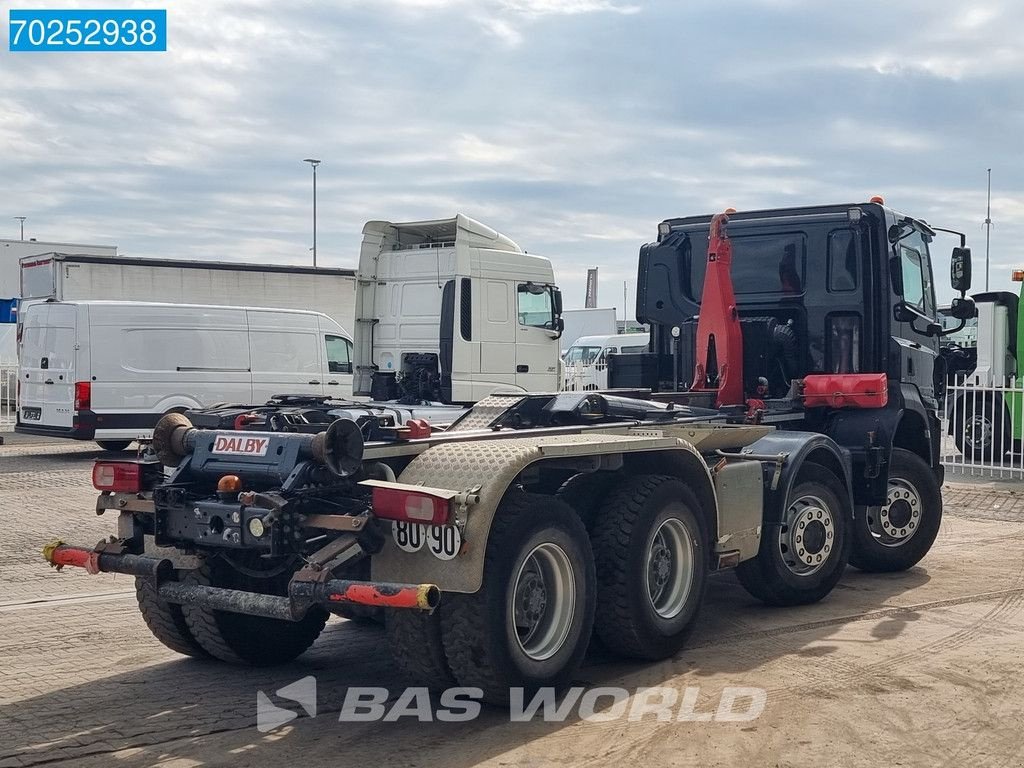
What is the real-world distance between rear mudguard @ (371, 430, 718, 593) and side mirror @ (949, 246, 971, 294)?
475 centimetres

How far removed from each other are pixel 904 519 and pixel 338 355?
1274 cm

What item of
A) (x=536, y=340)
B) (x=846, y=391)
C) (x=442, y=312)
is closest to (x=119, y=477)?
(x=846, y=391)

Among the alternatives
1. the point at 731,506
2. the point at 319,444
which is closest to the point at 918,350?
the point at 731,506

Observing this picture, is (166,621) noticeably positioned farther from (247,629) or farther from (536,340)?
(536,340)

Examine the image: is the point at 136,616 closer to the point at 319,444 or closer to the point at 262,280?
the point at 319,444

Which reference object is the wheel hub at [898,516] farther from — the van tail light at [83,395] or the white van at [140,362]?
the van tail light at [83,395]

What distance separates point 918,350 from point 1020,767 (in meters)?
5.25

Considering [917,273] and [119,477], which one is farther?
[917,273]

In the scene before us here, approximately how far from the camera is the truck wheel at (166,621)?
627cm

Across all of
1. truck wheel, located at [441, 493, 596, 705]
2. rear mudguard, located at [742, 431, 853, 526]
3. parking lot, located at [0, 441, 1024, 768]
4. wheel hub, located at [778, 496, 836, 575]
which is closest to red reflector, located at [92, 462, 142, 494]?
parking lot, located at [0, 441, 1024, 768]

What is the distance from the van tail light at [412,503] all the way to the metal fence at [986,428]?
13190 mm

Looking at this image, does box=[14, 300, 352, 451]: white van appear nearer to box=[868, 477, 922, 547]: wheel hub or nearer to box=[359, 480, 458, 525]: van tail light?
box=[868, 477, 922, 547]: wheel hub

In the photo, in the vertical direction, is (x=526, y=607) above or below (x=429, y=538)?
below

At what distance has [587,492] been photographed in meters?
6.24
